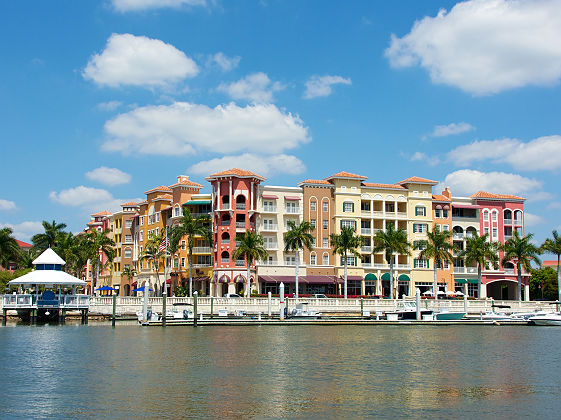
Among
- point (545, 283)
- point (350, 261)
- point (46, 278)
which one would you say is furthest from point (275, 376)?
point (545, 283)

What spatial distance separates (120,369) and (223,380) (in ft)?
23.7

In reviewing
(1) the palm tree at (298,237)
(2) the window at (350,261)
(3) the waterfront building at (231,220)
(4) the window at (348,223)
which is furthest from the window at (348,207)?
(3) the waterfront building at (231,220)

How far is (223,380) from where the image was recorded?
33031mm

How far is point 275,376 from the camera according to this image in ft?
113

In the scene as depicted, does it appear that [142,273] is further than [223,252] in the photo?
Yes

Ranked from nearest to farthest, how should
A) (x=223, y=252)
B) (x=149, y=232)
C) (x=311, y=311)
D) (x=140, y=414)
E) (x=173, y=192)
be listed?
(x=140, y=414), (x=311, y=311), (x=223, y=252), (x=173, y=192), (x=149, y=232)

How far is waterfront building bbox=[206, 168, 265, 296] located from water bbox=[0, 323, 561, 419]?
39663 mm

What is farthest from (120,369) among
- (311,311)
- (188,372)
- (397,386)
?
(311,311)

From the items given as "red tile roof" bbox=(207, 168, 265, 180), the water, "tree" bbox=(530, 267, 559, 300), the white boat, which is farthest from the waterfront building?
"tree" bbox=(530, 267, 559, 300)

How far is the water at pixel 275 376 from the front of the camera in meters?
26.2

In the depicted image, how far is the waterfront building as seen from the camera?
326 feet

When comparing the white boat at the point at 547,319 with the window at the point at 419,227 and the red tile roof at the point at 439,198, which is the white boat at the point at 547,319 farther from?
the red tile roof at the point at 439,198

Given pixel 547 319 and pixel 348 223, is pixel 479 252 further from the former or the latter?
pixel 547 319

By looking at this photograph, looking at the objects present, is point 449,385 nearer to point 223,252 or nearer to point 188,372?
point 188,372
